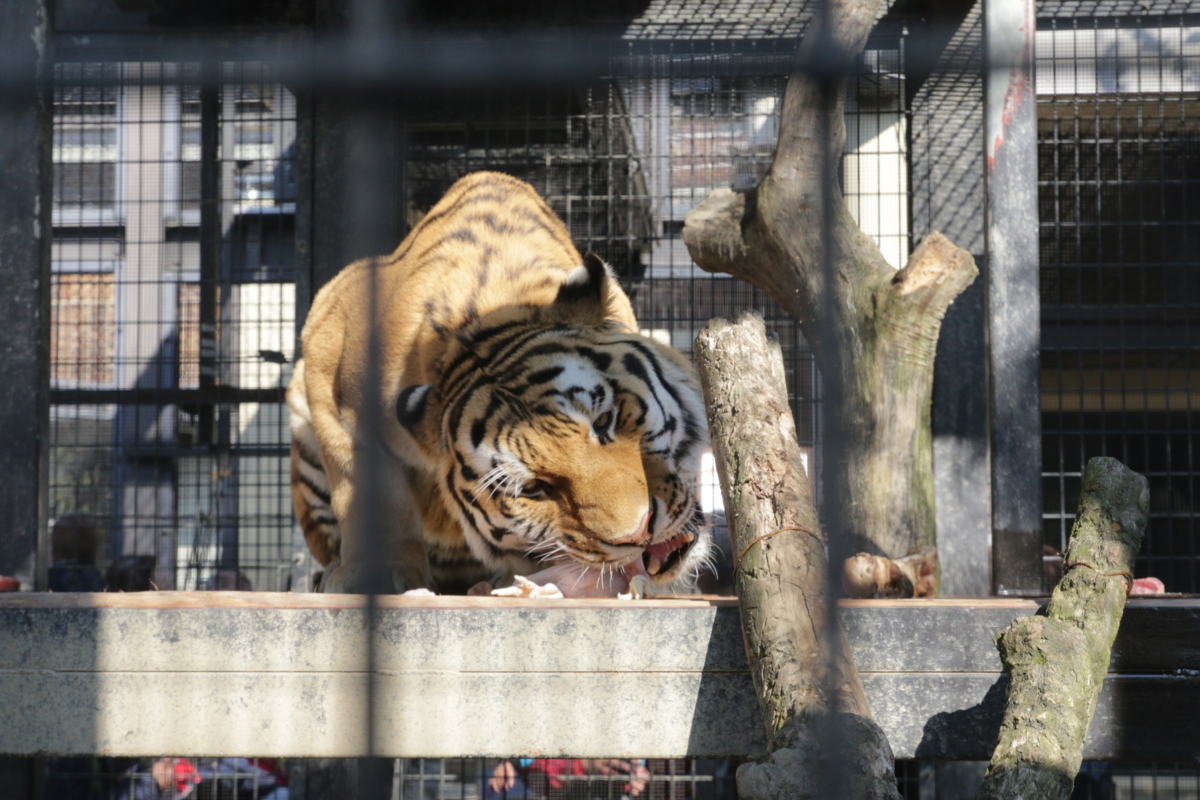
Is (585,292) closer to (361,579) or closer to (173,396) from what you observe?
(361,579)

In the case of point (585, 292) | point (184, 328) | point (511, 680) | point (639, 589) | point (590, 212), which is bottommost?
point (511, 680)

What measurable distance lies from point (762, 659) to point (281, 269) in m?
2.79

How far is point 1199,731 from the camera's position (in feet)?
4.43

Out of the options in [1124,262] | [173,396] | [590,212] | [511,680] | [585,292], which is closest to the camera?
[511,680]

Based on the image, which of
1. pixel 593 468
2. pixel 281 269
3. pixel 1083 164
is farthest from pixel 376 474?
pixel 1083 164

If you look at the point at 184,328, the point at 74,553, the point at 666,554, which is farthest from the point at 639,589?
the point at 74,553

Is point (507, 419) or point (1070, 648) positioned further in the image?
point (507, 419)

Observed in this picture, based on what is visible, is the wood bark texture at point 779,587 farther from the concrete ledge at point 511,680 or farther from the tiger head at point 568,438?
the tiger head at point 568,438

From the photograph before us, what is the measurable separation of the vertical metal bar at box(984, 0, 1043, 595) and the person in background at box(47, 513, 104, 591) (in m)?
3.34

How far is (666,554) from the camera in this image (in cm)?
180

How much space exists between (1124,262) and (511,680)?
3.88 m

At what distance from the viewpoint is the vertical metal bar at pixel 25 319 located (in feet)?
5.63

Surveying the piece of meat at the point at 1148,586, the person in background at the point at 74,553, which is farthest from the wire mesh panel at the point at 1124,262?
the person in background at the point at 74,553

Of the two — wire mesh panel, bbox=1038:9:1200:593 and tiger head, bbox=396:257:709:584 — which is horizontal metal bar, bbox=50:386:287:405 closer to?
tiger head, bbox=396:257:709:584
